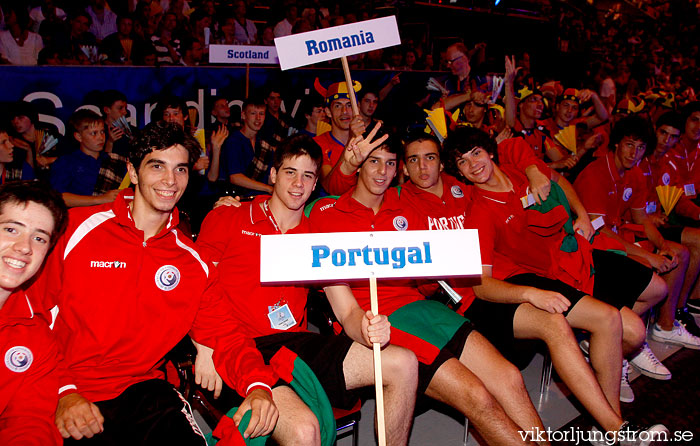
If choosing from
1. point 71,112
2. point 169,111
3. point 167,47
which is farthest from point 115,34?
point 169,111

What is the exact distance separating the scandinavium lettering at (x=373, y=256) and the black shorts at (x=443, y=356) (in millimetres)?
711

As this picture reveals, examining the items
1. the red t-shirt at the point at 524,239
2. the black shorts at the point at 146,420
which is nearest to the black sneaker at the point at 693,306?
the red t-shirt at the point at 524,239

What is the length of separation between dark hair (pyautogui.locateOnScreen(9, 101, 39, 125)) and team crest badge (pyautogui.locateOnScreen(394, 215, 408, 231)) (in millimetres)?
2897

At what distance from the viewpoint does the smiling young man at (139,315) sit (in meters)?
1.93

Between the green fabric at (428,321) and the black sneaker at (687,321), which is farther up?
the green fabric at (428,321)

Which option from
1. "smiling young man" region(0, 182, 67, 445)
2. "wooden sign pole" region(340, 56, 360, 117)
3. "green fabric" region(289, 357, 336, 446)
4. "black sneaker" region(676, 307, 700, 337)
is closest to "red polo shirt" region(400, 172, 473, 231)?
"wooden sign pole" region(340, 56, 360, 117)

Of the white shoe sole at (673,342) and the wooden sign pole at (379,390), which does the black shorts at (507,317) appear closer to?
the wooden sign pole at (379,390)

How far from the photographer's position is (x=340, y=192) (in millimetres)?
3330

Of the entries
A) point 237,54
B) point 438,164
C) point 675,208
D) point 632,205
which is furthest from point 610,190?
point 237,54

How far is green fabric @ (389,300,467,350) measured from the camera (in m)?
2.51

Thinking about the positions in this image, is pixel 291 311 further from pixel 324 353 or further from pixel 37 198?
pixel 37 198

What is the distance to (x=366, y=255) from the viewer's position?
1.91 m

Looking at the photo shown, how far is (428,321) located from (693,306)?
3.53 m

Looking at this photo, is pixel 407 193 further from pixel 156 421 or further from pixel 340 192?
pixel 156 421
